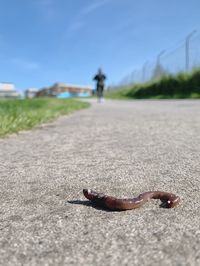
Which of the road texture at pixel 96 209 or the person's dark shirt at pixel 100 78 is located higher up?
the person's dark shirt at pixel 100 78

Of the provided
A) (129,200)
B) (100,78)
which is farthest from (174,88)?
(129,200)

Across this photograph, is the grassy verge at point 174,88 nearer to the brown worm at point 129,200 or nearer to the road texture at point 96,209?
the road texture at point 96,209

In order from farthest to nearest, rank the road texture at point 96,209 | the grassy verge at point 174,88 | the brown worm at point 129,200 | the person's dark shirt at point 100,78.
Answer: the grassy verge at point 174,88 < the person's dark shirt at point 100,78 < the brown worm at point 129,200 < the road texture at point 96,209

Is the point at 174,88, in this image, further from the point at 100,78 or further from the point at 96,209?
the point at 96,209

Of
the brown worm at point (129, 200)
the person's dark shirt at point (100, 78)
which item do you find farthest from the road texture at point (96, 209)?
the person's dark shirt at point (100, 78)

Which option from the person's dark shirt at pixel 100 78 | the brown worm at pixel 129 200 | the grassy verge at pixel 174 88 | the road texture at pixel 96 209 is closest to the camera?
the road texture at pixel 96 209

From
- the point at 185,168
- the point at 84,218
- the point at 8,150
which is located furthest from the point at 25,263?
the point at 8,150

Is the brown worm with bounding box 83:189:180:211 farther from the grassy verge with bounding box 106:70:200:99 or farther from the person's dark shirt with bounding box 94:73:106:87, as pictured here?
the person's dark shirt with bounding box 94:73:106:87
